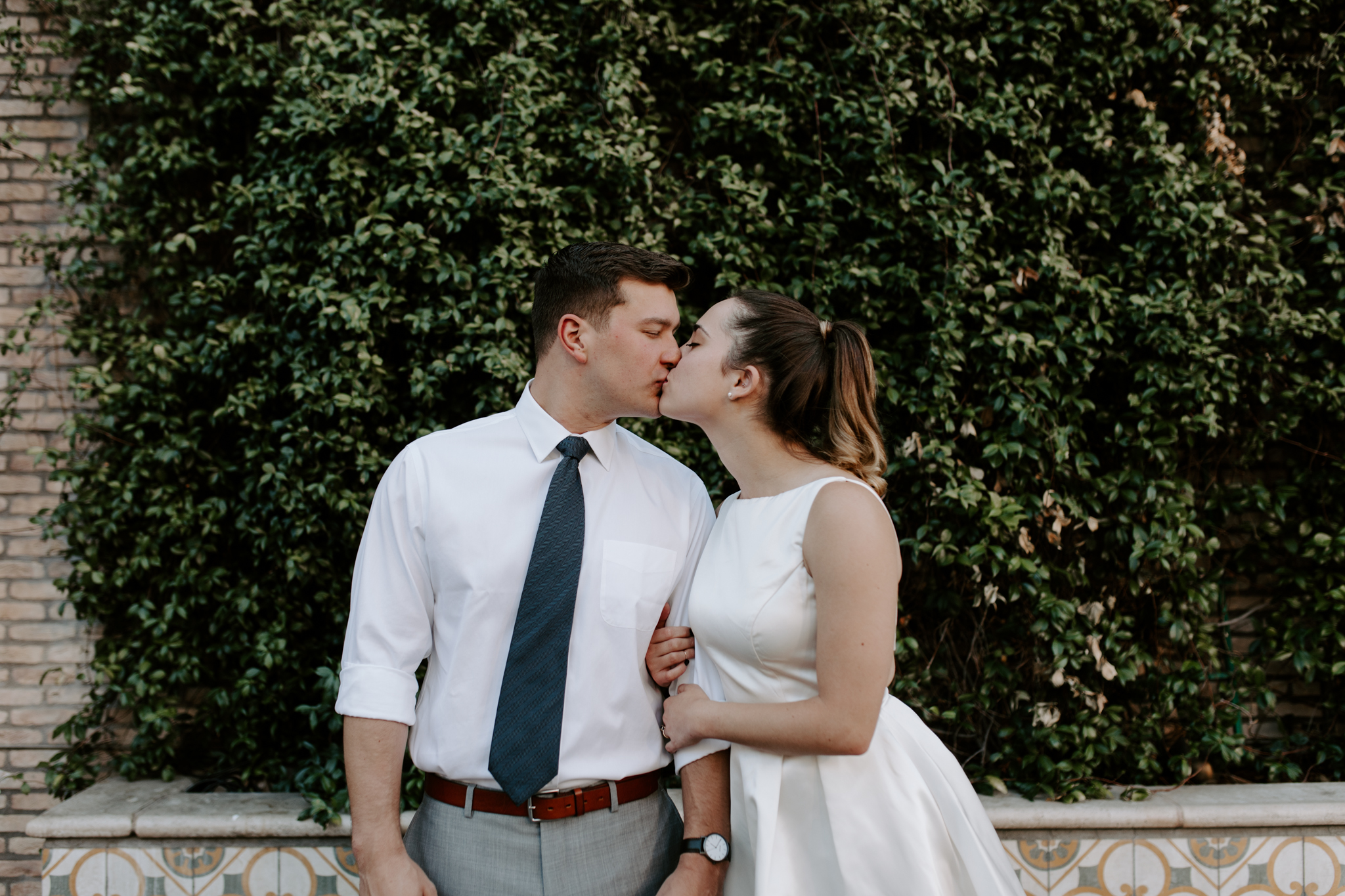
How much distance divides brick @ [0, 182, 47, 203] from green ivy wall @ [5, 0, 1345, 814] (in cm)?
22

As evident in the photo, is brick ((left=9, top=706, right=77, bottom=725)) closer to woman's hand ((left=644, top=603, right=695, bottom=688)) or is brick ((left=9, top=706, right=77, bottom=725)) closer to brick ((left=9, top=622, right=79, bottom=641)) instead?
brick ((left=9, top=622, right=79, bottom=641))

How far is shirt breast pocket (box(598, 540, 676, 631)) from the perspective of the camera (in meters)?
1.73

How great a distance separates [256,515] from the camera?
3.13 metres

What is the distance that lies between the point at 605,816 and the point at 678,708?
27 centimetres

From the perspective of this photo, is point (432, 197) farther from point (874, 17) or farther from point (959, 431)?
point (959, 431)

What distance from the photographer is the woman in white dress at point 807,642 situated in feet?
5.06

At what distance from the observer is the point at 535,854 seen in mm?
1628

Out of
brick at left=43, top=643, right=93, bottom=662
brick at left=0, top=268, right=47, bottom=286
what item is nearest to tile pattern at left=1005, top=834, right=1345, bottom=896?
brick at left=43, top=643, right=93, bottom=662

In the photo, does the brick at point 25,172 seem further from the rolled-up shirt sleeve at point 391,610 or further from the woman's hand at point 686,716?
the woman's hand at point 686,716

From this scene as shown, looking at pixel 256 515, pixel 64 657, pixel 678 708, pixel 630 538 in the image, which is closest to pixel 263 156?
pixel 256 515

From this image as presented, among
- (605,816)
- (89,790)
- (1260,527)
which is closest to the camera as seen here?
(605,816)

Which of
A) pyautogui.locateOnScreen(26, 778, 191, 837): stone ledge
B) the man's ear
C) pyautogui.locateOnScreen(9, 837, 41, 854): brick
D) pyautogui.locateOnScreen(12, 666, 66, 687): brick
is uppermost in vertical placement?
the man's ear

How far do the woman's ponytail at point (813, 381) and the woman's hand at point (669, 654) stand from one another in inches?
20.0

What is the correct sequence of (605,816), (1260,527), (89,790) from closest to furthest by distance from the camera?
Result: (605,816)
(89,790)
(1260,527)
